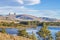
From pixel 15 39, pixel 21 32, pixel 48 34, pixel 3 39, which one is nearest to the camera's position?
pixel 3 39

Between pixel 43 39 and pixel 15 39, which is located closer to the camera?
pixel 15 39

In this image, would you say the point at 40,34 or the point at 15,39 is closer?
the point at 15,39

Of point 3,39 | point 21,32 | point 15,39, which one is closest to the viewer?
point 3,39

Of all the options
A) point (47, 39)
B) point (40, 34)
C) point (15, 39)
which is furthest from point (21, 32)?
point (15, 39)

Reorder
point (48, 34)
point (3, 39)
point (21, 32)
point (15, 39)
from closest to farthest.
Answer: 1. point (3, 39)
2. point (15, 39)
3. point (21, 32)
4. point (48, 34)

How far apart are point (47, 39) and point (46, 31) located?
4.07 metres

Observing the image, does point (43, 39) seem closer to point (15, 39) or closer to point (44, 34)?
point (44, 34)

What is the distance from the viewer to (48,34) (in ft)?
227

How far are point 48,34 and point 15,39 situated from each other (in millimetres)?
56891

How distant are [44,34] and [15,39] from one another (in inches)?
2241

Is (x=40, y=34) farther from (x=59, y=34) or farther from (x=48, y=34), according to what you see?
(x=59, y=34)

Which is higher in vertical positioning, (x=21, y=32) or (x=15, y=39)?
(x=15, y=39)

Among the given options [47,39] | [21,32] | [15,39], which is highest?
[15,39]

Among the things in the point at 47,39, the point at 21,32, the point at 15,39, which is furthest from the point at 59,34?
the point at 15,39
